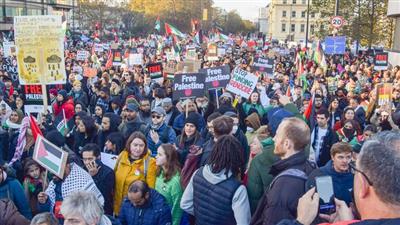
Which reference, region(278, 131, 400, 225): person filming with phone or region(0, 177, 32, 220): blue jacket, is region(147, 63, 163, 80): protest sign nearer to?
region(0, 177, 32, 220): blue jacket

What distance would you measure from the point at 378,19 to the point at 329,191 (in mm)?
40036

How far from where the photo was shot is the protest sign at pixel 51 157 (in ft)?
16.3

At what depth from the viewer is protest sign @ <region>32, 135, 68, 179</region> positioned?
4.96m

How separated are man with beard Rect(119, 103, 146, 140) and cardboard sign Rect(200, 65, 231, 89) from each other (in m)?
2.78

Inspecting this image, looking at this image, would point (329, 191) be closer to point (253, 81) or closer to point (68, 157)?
point (68, 157)

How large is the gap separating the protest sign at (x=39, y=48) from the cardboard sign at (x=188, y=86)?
215 centimetres

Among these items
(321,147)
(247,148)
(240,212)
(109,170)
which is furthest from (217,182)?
(321,147)

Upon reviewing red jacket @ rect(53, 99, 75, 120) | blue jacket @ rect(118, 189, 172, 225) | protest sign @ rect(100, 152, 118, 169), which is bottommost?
blue jacket @ rect(118, 189, 172, 225)

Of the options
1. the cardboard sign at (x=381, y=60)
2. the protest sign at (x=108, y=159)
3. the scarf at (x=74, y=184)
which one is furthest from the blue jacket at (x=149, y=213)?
the cardboard sign at (x=381, y=60)

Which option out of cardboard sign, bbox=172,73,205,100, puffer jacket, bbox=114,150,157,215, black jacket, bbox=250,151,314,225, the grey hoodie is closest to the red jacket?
cardboard sign, bbox=172,73,205,100

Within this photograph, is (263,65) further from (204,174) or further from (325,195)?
(325,195)

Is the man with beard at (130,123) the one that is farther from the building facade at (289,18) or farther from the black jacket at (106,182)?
the building facade at (289,18)

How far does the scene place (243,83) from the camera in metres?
9.95

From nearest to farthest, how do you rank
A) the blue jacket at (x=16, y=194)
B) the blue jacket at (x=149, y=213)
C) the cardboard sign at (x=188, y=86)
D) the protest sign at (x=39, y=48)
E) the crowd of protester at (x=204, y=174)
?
the crowd of protester at (x=204, y=174), the blue jacket at (x=149, y=213), the blue jacket at (x=16, y=194), the protest sign at (x=39, y=48), the cardboard sign at (x=188, y=86)
